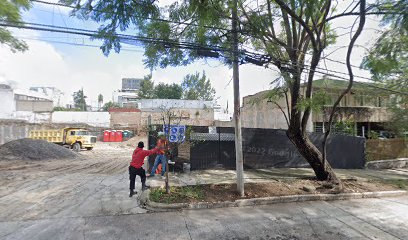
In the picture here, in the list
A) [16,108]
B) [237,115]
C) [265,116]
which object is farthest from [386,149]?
[16,108]

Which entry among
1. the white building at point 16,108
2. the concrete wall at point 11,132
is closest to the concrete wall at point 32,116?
the white building at point 16,108

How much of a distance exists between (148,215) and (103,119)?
1774 inches

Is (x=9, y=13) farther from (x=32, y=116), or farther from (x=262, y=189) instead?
(x=32, y=116)

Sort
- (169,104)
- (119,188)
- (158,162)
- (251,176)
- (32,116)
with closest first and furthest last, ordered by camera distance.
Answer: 1. (119,188)
2. (158,162)
3. (251,176)
4. (32,116)
5. (169,104)

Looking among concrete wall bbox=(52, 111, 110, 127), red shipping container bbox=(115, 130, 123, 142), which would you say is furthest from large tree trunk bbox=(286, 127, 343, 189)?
concrete wall bbox=(52, 111, 110, 127)

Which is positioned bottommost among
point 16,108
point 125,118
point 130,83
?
point 125,118

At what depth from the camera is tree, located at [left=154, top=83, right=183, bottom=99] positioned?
6825 cm

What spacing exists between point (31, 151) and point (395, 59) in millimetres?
19306

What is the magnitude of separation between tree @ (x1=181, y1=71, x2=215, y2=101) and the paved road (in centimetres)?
6616

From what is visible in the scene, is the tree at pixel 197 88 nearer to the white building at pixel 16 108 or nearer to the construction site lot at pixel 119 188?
the white building at pixel 16 108

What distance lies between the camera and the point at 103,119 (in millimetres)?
48281

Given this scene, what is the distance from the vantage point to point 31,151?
1708 cm

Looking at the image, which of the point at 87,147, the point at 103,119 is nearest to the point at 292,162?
the point at 87,147

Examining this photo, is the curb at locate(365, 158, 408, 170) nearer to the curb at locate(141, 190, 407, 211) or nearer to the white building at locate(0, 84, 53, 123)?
the curb at locate(141, 190, 407, 211)
